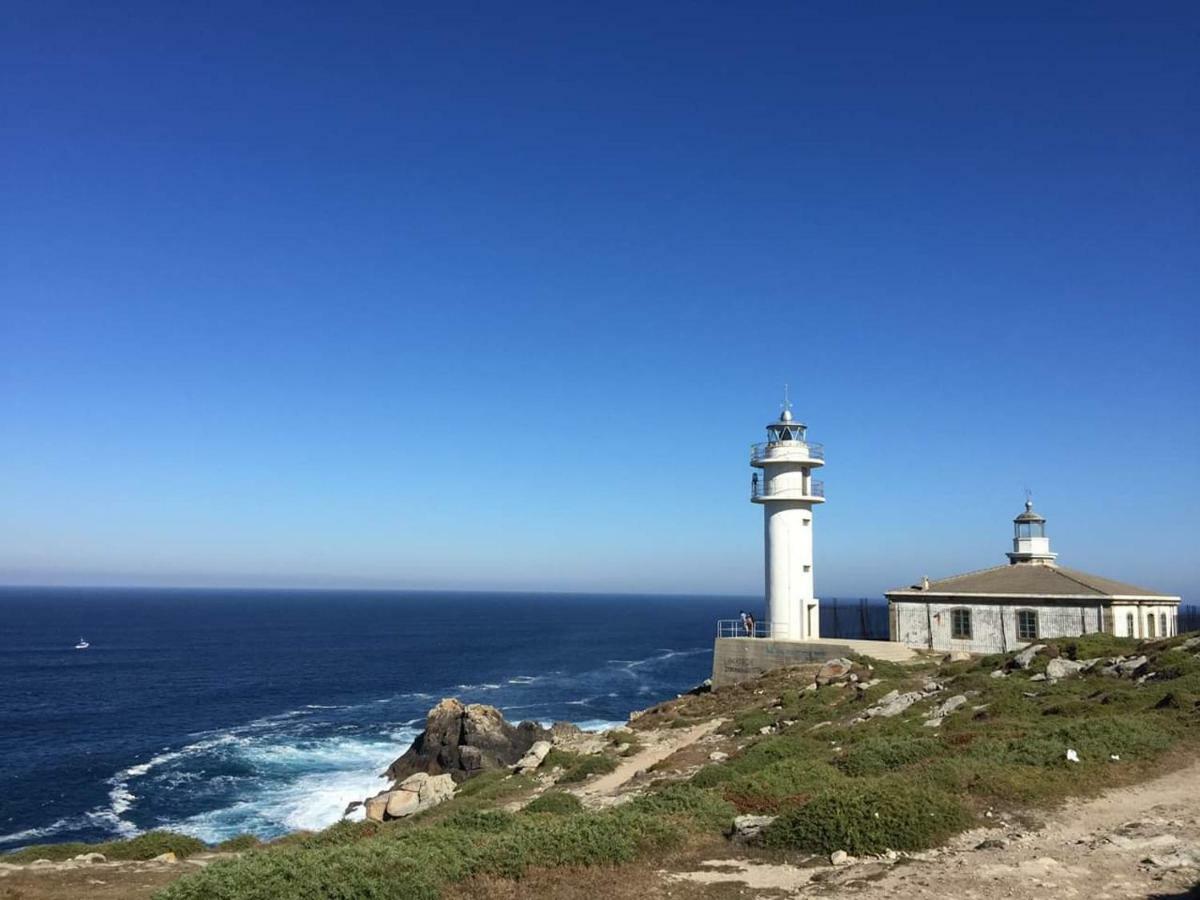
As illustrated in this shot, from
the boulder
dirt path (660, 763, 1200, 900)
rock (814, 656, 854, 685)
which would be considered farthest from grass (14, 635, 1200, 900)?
rock (814, 656, 854, 685)

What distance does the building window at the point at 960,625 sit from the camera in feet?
101

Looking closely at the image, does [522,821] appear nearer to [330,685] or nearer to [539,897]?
[539,897]

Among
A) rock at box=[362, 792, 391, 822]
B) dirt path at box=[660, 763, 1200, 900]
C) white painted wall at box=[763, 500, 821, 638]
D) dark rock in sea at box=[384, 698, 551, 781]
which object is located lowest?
dark rock in sea at box=[384, 698, 551, 781]

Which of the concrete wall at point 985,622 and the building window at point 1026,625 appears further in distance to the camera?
the building window at point 1026,625

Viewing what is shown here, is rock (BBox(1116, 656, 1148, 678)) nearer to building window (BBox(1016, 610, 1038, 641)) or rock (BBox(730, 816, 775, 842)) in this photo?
building window (BBox(1016, 610, 1038, 641))

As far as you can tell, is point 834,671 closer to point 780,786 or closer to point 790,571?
point 790,571

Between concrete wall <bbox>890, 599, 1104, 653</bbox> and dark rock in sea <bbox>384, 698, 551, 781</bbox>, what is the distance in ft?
54.6

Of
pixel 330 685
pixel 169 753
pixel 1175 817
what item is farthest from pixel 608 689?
pixel 1175 817

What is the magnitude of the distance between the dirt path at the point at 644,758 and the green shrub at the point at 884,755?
17.2 feet

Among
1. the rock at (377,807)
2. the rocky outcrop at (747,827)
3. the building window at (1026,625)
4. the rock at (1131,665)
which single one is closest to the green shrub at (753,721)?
the rock at (1131,665)

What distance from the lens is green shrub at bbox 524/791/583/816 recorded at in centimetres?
1633

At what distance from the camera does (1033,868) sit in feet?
29.9

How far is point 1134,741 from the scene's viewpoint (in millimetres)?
13945

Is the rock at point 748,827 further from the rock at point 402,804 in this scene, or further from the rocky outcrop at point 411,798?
the rock at point 402,804
